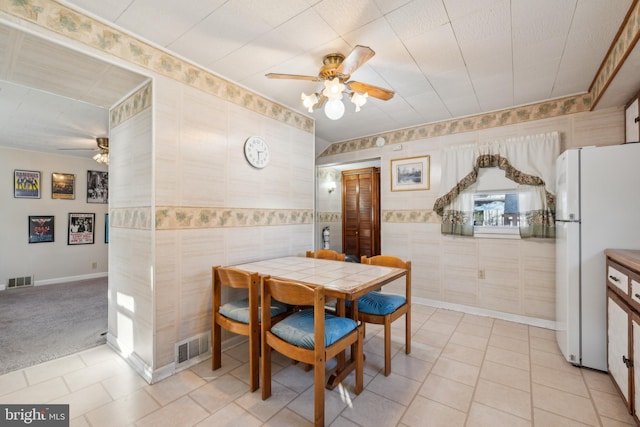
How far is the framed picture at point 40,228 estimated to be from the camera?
190 inches

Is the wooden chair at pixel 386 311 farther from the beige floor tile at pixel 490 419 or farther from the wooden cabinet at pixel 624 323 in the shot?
the wooden cabinet at pixel 624 323

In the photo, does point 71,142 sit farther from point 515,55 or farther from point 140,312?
point 515,55

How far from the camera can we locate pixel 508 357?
2393mm

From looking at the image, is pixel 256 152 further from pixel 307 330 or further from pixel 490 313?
pixel 490 313

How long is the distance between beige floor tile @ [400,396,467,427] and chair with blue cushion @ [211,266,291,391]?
900 millimetres

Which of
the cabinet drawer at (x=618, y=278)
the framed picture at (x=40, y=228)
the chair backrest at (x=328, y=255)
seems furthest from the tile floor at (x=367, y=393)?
the framed picture at (x=40, y=228)

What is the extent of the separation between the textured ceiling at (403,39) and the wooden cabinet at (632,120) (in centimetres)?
11

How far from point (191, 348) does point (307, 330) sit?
120 cm

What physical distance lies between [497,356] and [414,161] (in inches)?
A: 98.3

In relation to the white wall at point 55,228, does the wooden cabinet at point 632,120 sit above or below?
above

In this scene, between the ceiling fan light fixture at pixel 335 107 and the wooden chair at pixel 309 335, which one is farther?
the ceiling fan light fixture at pixel 335 107

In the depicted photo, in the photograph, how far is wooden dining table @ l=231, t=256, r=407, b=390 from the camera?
172 cm

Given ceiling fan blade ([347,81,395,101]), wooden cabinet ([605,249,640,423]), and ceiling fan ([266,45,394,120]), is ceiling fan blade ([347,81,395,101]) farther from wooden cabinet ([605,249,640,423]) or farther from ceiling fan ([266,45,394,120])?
wooden cabinet ([605,249,640,423])

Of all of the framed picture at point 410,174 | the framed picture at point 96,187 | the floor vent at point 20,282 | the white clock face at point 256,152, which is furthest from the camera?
the framed picture at point 96,187
